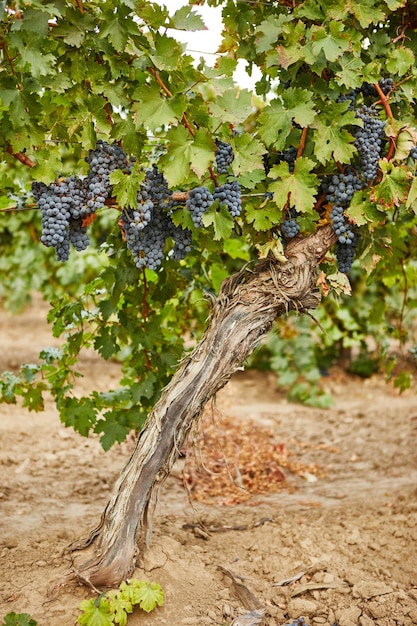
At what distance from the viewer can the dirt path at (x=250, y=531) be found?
118 inches

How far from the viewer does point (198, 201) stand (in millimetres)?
2648

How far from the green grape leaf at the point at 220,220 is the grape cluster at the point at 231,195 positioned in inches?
1.1

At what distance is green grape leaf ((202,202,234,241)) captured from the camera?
268 centimetres

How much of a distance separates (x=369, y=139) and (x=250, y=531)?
2261 millimetres

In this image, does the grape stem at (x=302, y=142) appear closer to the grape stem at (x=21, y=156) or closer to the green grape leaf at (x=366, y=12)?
the green grape leaf at (x=366, y=12)

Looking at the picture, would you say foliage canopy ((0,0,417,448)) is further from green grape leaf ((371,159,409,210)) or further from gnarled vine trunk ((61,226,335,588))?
gnarled vine trunk ((61,226,335,588))

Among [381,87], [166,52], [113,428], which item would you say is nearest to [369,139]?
[381,87]

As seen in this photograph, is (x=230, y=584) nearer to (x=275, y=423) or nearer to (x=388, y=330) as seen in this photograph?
(x=388, y=330)

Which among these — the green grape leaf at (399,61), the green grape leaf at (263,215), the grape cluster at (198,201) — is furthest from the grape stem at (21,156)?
the green grape leaf at (399,61)

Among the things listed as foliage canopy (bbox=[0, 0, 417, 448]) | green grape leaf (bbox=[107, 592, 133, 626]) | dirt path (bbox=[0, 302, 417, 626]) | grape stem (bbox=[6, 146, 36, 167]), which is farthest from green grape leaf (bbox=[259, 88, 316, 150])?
green grape leaf (bbox=[107, 592, 133, 626])

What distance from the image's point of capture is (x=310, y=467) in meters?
5.64

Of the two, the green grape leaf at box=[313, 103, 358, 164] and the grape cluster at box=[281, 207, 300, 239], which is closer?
the green grape leaf at box=[313, 103, 358, 164]

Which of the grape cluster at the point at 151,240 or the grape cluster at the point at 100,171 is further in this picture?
the grape cluster at the point at 151,240

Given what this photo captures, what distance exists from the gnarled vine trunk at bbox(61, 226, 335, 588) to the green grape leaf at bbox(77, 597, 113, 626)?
0.45ft
